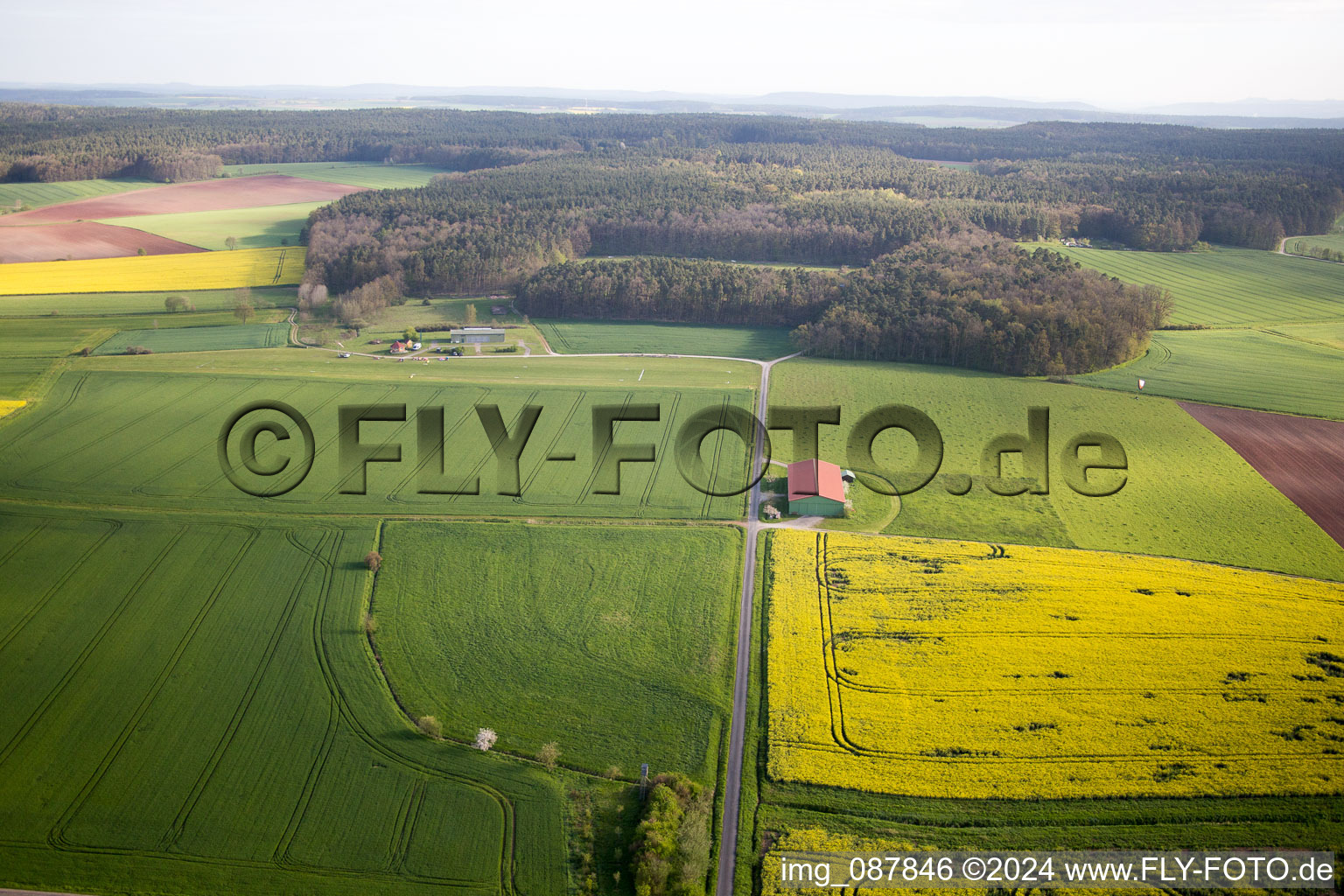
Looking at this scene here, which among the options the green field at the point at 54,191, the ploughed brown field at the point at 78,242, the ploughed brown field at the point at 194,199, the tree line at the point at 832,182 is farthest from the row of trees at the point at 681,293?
the green field at the point at 54,191

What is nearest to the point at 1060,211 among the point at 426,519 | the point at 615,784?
the point at 426,519

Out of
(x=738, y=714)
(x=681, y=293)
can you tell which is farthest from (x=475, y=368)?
(x=738, y=714)

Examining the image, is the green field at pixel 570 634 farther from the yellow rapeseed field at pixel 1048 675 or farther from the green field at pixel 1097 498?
the green field at pixel 1097 498

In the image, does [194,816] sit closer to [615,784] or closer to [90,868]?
[90,868]

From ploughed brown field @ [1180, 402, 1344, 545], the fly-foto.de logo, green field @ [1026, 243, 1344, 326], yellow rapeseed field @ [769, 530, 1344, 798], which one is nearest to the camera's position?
yellow rapeseed field @ [769, 530, 1344, 798]

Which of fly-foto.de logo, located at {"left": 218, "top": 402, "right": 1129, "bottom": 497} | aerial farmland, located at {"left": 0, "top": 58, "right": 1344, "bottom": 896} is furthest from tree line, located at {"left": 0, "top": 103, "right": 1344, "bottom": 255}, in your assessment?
fly-foto.de logo, located at {"left": 218, "top": 402, "right": 1129, "bottom": 497}

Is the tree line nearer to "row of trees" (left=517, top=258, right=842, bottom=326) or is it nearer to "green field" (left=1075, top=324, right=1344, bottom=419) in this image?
"row of trees" (left=517, top=258, right=842, bottom=326)
